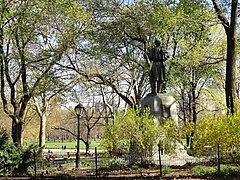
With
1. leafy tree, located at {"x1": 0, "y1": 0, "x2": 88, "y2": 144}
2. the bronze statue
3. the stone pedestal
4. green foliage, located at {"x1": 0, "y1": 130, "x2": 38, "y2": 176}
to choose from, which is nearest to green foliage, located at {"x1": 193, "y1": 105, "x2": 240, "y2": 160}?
the stone pedestal

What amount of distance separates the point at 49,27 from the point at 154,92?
8.57 meters

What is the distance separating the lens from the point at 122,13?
22125 mm

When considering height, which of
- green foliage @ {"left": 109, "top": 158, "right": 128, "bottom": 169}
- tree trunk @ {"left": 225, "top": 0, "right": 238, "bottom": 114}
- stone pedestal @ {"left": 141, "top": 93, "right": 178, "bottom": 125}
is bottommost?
green foliage @ {"left": 109, "top": 158, "right": 128, "bottom": 169}

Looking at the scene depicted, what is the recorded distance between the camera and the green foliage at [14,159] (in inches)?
570

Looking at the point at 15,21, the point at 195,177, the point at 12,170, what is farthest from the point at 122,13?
the point at 195,177

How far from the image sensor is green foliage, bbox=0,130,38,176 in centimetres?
1448

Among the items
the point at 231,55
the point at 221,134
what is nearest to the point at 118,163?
the point at 221,134

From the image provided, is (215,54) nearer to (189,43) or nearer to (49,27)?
(189,43)

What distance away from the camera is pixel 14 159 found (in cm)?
1491

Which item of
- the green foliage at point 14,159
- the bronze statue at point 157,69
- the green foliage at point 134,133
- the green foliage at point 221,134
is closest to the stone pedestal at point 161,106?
the bronze statue at point 157,69

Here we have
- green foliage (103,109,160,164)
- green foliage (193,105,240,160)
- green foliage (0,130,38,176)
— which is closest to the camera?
green foliage (193,105,240,160)

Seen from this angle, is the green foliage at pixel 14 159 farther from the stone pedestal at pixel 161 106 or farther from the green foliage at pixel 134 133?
the stone pedestal at pixel 161 106

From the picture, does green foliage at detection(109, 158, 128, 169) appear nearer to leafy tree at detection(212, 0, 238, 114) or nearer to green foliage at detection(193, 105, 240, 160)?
green foliage at detection(193, 105, 240, 160)

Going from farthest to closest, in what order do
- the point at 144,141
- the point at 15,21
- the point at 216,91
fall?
the point at 216,91, the point at 15,21, the point at 144,141
